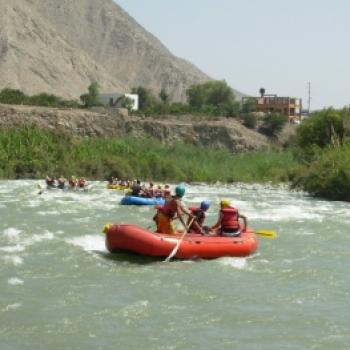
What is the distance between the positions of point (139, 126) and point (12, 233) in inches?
1983

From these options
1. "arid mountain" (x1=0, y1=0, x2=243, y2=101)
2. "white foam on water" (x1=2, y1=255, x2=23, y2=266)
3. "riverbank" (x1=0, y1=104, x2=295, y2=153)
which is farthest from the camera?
"arid mountain" (x1=0, y1=0, x2=243, y2=101)

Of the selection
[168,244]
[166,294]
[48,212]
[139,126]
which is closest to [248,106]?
[139,126]

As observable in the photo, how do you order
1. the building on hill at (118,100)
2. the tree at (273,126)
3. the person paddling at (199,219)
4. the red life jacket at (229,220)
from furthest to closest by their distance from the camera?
1. the building on hill at (118,100)
2. the tree at (273,126)
3. the red life jacket at (229,220)
4. the person paddling at (199,219)

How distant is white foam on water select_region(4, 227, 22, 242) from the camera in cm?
1748

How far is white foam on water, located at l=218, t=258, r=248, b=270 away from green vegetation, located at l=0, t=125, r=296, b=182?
26984mm

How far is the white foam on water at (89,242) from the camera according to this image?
16453mm

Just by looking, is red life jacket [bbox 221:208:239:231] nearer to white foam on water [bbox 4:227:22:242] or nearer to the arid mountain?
white foam on water [bbox 4:227:22:242]

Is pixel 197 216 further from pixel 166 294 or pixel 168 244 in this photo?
pixel 166 294

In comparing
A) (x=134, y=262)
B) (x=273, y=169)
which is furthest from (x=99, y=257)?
(x=273, y=169)

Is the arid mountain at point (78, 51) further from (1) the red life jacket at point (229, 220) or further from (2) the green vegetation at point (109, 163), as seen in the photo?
(1) the red life jacket at point (229, 220)

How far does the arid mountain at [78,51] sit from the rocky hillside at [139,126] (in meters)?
38.7

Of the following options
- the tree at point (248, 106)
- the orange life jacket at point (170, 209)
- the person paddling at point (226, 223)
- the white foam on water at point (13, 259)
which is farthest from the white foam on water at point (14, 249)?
the tree at point (248, 106)

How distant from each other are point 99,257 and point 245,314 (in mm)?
4780

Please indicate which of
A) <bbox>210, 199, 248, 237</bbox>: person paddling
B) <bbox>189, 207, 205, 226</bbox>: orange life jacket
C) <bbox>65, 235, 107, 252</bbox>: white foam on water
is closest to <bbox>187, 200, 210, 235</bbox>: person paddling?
<bbox>189, 207, 205, 226</bbox>: orange life jacket
